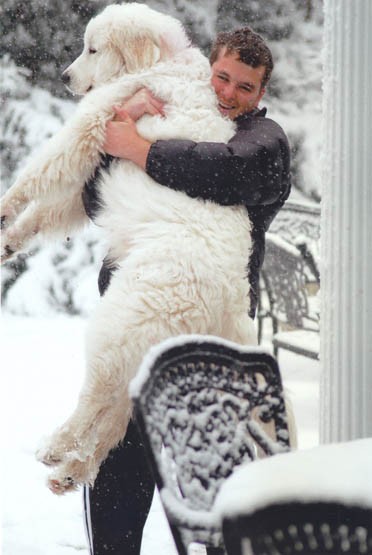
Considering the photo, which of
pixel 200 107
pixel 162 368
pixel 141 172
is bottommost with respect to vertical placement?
pixel 162 368

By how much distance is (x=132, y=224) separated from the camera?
5.68ft

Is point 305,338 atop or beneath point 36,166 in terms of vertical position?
beneath

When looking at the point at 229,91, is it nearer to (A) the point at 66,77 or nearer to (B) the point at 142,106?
(B) the point at 142,106

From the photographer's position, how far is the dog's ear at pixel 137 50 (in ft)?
5.88

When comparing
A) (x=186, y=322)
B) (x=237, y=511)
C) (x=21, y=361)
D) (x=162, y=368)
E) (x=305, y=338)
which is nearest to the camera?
(x=237, y=511)

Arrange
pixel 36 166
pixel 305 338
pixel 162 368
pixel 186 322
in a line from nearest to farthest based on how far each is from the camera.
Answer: pixel 162 368
pixel 186 322
pixel 36 166
pixel 305 338

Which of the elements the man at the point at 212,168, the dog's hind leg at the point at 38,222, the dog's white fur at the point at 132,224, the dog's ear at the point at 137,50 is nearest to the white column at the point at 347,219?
the man at the point at 212,168

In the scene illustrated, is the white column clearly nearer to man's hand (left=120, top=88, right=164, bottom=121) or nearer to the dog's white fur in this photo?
the dog's white fur

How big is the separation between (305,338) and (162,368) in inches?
67.9

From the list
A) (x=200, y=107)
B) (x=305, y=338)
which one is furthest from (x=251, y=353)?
(x=305, y=338)

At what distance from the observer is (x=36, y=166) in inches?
70.0

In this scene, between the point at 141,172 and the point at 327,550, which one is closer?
the point at 327,550

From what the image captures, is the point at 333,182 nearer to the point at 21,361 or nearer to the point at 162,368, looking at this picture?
the point at 162,368

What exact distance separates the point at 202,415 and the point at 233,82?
30.8 inches
